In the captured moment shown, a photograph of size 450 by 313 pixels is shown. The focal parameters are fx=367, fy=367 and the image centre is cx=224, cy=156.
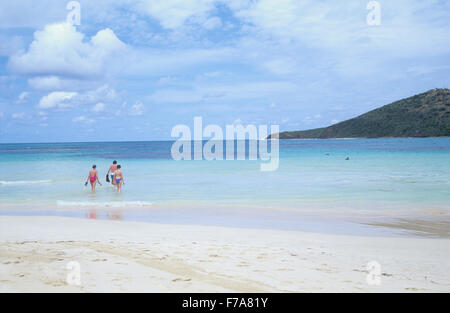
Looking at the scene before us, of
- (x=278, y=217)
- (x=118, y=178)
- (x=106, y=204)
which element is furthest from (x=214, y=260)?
(x=118, y=178)

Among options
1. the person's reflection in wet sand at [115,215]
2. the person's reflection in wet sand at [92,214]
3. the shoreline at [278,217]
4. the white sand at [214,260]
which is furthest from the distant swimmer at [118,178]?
the white sand at [214,260]

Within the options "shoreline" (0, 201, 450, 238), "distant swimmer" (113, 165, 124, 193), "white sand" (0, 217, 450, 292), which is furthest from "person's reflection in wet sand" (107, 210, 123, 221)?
"distant swimmer" (113, 165, 124, 193)

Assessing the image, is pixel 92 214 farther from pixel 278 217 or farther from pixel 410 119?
pixel 410 119

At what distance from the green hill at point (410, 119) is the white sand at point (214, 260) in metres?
108

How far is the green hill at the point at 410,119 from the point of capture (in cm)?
10319

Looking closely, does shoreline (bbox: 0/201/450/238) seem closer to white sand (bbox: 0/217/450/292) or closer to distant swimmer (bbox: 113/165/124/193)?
white sand (bbox: 0/217/450/292)

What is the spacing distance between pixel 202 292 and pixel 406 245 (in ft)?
15.9

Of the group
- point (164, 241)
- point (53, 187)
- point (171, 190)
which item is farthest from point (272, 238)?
point (53, 187)

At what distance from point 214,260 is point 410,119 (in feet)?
388

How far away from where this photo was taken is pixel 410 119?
359 ft

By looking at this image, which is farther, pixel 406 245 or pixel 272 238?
pixel 272 238

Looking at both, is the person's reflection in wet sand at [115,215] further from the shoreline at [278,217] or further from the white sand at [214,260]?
the white sand at [214,260]
